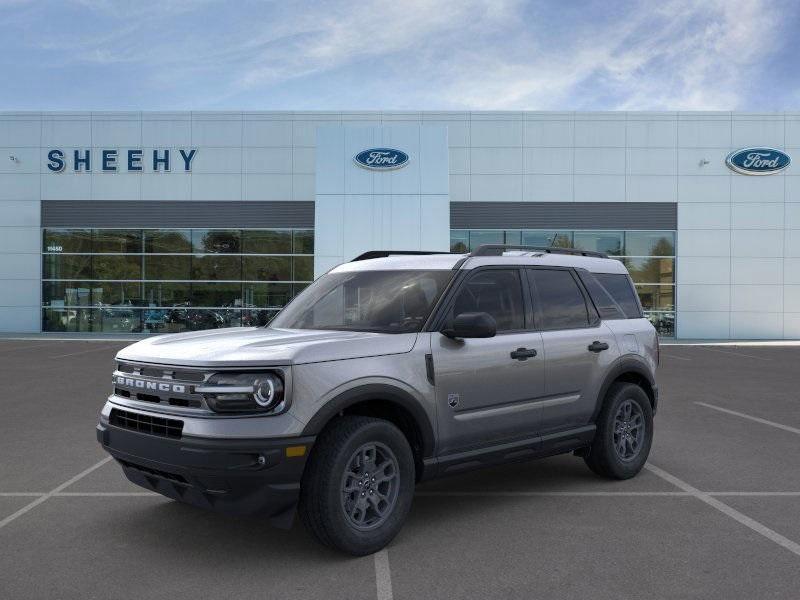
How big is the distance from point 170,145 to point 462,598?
2764 centimetres

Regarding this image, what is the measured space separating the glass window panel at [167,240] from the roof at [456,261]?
79.4ft

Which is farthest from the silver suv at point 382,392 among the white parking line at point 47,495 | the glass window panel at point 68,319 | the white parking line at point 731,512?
the glass window panel at point 68,319

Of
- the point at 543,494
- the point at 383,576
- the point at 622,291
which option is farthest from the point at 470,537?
the point at 622,291

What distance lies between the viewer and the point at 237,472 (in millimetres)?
3781

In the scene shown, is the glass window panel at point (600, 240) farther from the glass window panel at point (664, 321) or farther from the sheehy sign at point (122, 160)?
the sheehy sign at point (122, 160)

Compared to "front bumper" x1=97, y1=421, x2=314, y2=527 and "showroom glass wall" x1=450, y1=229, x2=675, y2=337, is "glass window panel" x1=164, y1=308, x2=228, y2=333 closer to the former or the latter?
"showroom glass wall" x1=450, y1=229, x2=675, y2=337

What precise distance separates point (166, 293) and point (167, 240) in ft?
7.14

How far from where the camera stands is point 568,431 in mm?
5488

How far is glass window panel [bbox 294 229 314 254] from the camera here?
28406 mm

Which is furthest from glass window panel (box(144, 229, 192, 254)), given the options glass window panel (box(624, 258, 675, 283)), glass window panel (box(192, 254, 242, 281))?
glass window panel (box(624, 258, 675, 283))

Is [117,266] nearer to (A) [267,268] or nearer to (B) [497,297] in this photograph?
(A) [267,268]

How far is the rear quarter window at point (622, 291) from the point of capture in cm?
632

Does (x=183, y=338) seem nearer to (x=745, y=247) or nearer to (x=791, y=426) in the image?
(x=791, y=426)

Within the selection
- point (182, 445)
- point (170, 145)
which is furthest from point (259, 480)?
point (170, 145)
